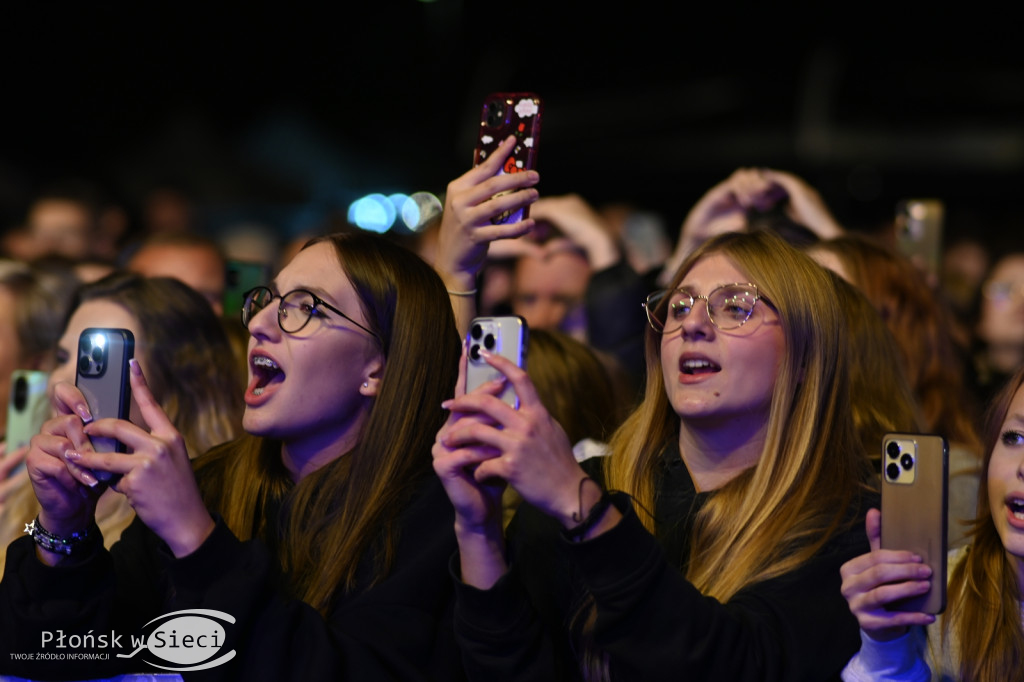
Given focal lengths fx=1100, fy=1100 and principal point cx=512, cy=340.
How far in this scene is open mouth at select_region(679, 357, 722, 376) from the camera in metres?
2.24

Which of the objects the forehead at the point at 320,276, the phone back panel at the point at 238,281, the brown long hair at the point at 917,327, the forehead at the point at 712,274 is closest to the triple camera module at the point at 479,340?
the forehead at the point at 320,276

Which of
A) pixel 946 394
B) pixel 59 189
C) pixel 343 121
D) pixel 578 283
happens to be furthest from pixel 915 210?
pixel 343 121

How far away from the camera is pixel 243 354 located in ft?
10.8

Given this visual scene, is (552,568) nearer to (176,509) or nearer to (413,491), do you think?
(413,491)

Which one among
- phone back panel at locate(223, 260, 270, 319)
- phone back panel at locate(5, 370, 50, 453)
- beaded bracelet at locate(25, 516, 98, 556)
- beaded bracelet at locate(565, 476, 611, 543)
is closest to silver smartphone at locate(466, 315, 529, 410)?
beaded bracelet at locate(565, 476, 611, 543)

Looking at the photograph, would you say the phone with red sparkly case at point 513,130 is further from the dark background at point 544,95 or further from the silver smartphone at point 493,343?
the dark background at point 544,95

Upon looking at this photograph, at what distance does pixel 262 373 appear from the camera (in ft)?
7.64

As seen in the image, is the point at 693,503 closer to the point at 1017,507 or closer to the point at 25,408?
the point at 1017,507

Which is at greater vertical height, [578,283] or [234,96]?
[234,96]

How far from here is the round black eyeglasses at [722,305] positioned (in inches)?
88.8

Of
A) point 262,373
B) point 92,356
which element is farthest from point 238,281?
point 92,356

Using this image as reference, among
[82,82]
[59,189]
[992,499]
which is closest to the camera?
[992,499]

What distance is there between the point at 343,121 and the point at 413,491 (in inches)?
350

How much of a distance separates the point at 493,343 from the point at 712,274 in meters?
0.72
